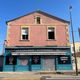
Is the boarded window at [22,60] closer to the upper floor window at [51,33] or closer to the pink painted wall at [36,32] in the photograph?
the pink painted wall at [36,32]

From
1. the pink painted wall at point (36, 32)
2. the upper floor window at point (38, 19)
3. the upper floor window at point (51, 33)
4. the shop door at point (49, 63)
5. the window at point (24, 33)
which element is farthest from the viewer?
the upper floor window at point (38, 19)

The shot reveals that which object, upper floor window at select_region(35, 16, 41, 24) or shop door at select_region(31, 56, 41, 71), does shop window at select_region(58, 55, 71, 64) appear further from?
upper floor window at select_region(35, 16, 41, 24)

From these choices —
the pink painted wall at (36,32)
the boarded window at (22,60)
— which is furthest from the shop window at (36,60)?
the pink painted wall at (36,32)

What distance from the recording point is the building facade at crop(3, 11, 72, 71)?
3559 centimetres

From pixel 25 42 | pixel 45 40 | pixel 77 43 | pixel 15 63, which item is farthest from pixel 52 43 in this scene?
pixel 77 43

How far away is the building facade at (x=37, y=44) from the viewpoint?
35594mm

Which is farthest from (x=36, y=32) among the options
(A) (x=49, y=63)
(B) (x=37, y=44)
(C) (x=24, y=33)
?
(A) (x=49, y=63)

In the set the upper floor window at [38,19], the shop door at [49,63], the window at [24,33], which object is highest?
the upper floor window at [38,19]

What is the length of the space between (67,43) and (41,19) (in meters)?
5.62

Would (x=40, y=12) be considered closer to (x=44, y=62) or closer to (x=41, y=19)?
(x=41, y=19)

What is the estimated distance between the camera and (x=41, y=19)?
37781mm

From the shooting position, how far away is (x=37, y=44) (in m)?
36.4

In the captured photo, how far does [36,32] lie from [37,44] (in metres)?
1.99

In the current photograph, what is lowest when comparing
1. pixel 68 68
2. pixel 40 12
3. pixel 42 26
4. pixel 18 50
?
pixel 68 68
